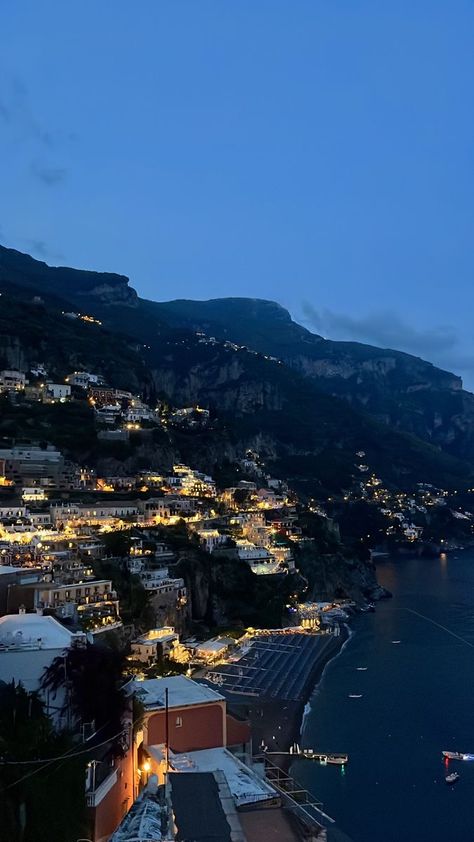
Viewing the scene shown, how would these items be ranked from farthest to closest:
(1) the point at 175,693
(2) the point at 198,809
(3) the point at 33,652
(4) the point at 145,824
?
(1) the point at 175,693 < (3) the point at 33,652 < (2) the point at 198,809 < (4) the point at 145,824

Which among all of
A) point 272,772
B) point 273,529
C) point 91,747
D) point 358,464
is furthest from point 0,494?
point 358,464

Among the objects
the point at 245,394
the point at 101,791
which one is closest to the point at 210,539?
the point at 101,791

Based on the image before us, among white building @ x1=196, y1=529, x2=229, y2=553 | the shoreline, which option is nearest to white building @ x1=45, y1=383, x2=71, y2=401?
white building @ x1=196, y1=529, x2=229, y2=553

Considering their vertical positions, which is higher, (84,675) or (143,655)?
(84,675)

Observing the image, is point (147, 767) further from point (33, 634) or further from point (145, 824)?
point (145, 824)

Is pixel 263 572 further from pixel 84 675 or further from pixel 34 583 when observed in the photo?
pixel 84 675

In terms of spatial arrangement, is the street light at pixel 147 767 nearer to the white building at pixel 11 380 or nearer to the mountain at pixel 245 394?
the white building at pixel 11 380
